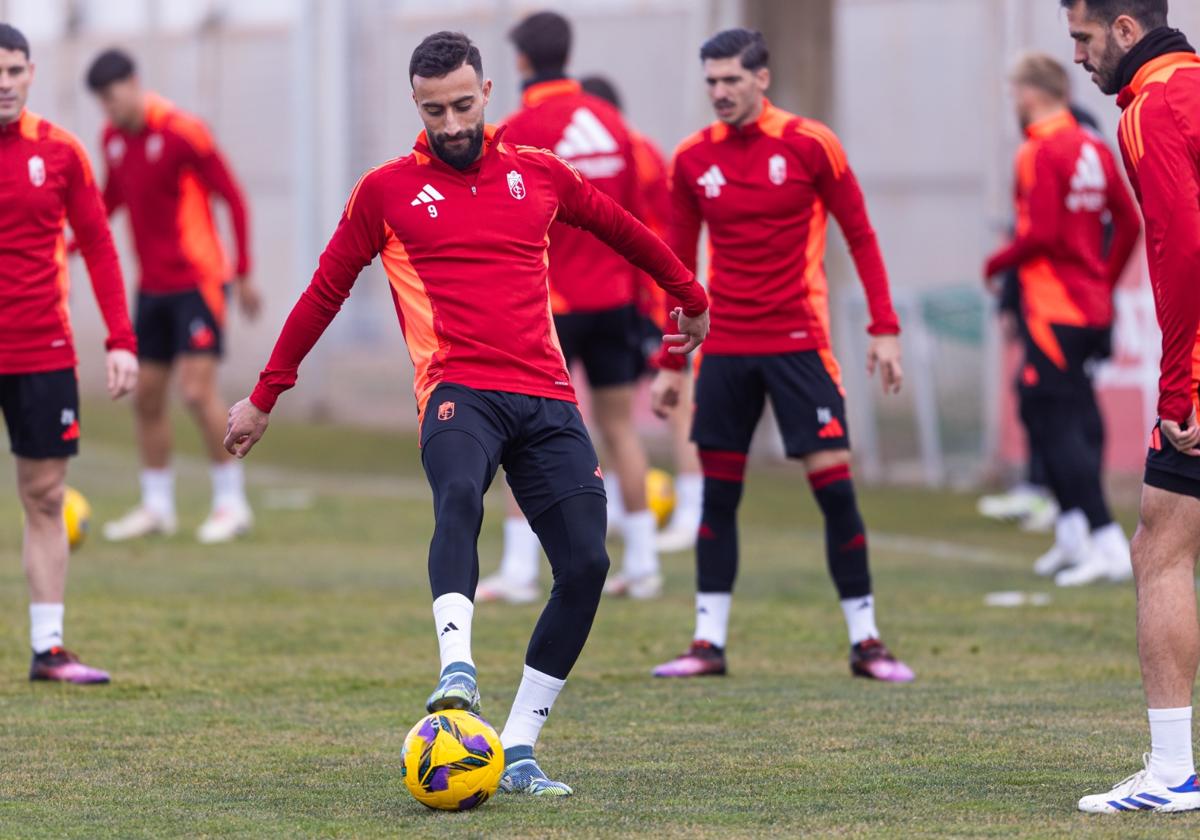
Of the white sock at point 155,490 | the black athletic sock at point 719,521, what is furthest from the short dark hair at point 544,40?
the white sock at point 155,490

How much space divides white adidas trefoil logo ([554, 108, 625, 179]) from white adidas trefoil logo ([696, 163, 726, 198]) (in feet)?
7.08

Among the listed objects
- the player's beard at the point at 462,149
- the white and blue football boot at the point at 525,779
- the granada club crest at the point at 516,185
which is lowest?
the white and blue football boot at the point at 525,779

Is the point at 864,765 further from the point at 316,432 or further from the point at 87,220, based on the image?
the point at 316,432

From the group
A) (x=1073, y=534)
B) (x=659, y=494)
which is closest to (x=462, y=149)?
(x=1073, y=534)

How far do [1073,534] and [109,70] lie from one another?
594cm

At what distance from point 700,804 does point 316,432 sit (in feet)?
52.1

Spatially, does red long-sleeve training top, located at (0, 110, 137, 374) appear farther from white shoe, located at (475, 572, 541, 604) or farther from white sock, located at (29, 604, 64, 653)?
white shoe, located at (475, 572, 541, 604)

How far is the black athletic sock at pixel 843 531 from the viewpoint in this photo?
24.7ft

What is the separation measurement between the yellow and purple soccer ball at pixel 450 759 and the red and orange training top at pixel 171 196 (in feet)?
23.7

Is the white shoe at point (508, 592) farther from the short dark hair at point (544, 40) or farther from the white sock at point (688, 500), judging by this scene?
the short dark hair at point (544, 40)

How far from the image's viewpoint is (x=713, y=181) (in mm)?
7594

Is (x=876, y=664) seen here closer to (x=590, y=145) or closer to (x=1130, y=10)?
(x=1130, y=10)

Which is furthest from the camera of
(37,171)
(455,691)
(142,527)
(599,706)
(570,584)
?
(142,527)

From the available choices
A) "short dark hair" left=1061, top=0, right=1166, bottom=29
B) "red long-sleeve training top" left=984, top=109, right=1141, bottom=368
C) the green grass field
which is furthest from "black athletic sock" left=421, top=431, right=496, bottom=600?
"red long-sleeve training top" left=984, top=109, right=1141, bottom=368
